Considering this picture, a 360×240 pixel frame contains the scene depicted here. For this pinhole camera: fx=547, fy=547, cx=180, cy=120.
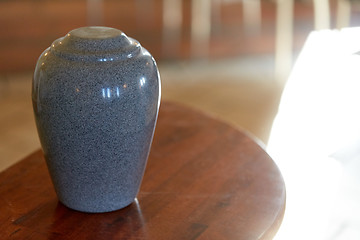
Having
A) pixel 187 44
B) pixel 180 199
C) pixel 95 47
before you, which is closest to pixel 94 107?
pixel 95 47

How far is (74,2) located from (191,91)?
87 centimetres

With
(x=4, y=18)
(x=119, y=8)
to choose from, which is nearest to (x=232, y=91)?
(x=119, y=8)

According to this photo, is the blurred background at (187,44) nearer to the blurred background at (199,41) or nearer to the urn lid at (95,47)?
the blurred background at (199,41)

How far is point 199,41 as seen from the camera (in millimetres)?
2648

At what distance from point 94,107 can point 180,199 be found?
0.76 feet

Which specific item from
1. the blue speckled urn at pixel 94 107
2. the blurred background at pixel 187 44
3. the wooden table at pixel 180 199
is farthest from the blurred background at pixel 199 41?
the blue speckled urn at pixel 94 107

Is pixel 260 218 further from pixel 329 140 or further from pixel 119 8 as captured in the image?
pixel 119 8

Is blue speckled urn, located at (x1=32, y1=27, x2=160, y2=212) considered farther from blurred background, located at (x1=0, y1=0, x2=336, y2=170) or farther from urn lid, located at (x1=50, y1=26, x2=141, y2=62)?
blurred background, located at (x1=0, y1=0, x2=336, y2=170)

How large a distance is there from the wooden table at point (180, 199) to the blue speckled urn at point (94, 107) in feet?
0.20

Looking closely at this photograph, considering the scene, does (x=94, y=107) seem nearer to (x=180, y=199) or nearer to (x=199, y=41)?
(x=180, y=199)

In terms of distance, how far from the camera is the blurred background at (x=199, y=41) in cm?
215

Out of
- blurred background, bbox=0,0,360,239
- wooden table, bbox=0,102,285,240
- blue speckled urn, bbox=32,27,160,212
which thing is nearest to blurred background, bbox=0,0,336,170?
blurred background, bbox=0,0,360,239

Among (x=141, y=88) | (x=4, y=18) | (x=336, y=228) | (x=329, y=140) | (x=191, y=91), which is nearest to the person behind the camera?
(x=141, y=88)

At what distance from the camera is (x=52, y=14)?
8.66 ft
